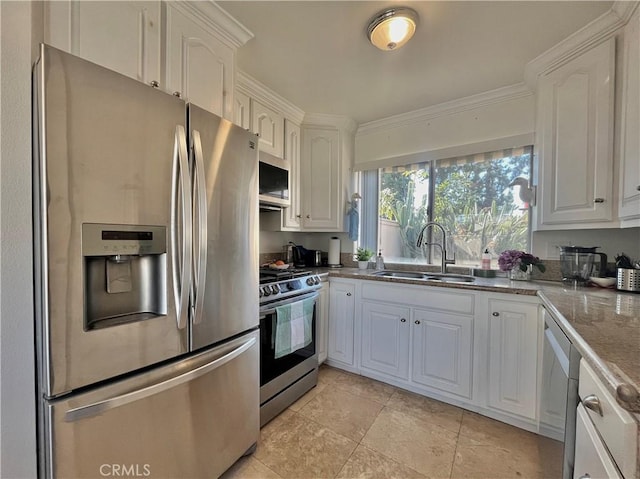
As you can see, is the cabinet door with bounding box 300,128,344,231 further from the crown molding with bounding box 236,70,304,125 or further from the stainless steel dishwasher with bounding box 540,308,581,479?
the stainless steel dishwasher with bounding box 540,308,581,479

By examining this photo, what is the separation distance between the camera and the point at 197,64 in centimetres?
149

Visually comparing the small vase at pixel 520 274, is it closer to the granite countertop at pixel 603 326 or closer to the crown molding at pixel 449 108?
the granite countertop at pixel 603 326

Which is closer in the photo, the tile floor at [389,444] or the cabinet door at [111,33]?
the cabinet door at [111,33]

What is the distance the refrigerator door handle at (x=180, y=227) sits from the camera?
109 centimetres

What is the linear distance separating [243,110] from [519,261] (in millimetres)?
2416

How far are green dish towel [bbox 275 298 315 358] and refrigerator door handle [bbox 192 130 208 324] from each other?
69cm

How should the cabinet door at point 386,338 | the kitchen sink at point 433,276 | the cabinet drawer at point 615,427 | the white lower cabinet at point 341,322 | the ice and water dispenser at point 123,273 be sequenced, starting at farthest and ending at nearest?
1. the white lower cabinet at point 341,322
2. the kitchen sink at point 433,276
3. the cabinet door at point 386,338
4. the ice and water dispenser at point 123,273
5. the cabinet drawer at point 615,427

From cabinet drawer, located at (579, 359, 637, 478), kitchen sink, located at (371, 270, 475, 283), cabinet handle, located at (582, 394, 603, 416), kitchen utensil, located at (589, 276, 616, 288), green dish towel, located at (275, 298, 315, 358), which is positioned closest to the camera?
cabinet drawer, located at (579, 359, 637, 478)

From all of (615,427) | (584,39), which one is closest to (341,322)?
(615,427)

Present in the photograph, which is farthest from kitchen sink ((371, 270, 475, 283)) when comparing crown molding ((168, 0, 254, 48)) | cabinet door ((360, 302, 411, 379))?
crown molding ((168, 0, 254, 48))

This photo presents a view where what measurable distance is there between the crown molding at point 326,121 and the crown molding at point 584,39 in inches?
59.4

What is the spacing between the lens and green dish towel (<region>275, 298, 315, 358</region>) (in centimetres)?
179

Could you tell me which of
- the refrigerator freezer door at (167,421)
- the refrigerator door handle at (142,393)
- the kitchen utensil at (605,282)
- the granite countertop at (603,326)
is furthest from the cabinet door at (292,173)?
the kitchen utensil at (605,282)

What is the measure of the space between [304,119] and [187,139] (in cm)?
185
